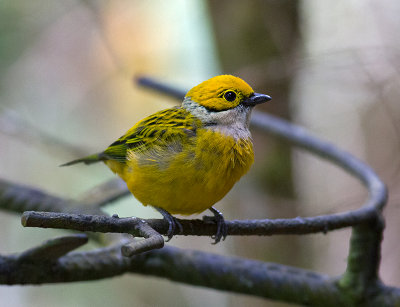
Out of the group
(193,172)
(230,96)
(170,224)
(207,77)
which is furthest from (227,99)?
(207,77)

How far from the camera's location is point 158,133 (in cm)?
333

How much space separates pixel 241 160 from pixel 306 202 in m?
2.84

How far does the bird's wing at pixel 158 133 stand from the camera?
Result: 3165 millimetres

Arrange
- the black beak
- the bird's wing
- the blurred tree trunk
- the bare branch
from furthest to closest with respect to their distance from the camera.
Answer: the blurred tree trunk → the black beak → the bird's wing → the bare branch

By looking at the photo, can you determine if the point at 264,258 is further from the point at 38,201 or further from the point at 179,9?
the point at 179,9

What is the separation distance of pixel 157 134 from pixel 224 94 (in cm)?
51

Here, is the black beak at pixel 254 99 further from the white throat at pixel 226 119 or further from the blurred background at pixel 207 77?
the blurred background at pixel 207 77

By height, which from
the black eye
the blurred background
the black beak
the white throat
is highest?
the black eye

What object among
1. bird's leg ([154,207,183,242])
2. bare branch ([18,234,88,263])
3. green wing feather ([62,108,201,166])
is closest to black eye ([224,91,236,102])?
green wing feather ([62,108,201,166])

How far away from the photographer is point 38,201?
357 cm

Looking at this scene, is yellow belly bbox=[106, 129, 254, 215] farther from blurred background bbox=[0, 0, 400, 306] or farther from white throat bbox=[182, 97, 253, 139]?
blurred background bbox=[0, 0, 400, 306]

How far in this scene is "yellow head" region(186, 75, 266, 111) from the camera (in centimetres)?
334

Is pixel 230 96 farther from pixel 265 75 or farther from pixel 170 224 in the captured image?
pixel 265 75

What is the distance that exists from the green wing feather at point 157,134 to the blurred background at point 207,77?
1661mm
